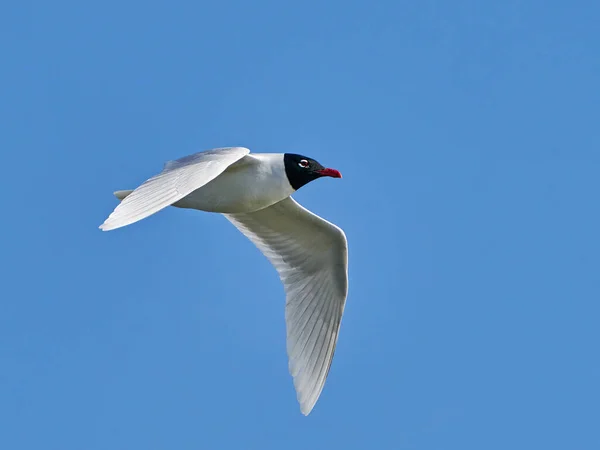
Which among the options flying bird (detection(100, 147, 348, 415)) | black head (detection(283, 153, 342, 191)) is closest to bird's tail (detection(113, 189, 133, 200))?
flying bird (detection(100, 147, 348, 415))

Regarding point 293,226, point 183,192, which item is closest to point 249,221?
point 293,226

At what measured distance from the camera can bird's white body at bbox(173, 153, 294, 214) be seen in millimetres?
12766

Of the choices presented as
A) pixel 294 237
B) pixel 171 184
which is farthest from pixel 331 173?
pixel 171 184

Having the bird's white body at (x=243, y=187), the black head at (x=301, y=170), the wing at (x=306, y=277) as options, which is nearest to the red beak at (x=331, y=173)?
the black head at (x=301, y=170)

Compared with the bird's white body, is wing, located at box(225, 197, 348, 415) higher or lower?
lower

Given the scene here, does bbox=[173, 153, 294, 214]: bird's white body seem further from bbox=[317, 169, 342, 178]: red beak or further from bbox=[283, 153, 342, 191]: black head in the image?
bbox=[317, 169, 342, 178]: red beak

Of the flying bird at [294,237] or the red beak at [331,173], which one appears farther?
the red beak at [331,173]

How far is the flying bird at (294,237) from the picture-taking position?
12781 millimetres

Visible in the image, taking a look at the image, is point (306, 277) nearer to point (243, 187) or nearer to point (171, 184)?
point (243, 187)

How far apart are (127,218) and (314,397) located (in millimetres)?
4221

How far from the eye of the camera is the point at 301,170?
1296cm

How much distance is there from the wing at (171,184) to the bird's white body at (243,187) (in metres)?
0.43

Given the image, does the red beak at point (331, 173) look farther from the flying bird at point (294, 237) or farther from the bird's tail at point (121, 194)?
the bird's tail at point (121, 194)

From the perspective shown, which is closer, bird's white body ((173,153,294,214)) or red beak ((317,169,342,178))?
bird's white body ((173,153,294,214))
